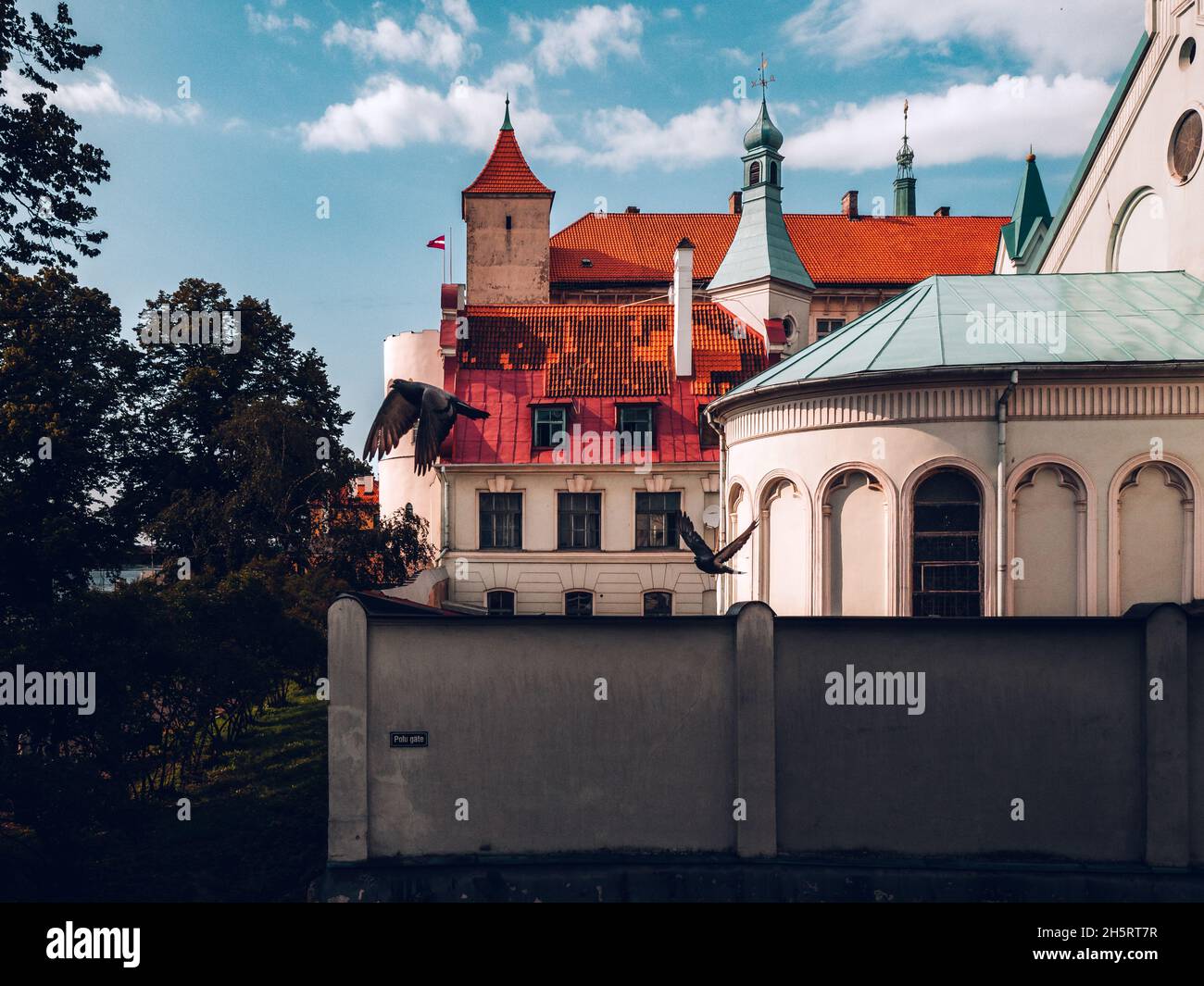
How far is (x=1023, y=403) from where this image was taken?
1331 cm

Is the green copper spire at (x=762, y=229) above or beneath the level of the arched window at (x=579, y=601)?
above

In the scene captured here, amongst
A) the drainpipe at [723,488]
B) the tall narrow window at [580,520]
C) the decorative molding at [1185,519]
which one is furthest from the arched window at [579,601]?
the decorative molding at [1185,519]

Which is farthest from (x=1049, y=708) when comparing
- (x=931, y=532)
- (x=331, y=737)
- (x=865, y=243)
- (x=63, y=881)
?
(x=865, y=243)

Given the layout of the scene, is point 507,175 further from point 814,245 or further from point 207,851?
point 207,851

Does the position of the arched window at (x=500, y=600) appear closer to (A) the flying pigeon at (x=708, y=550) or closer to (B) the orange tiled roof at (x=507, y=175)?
(A) the flying pigeon at (x=708, y=550)

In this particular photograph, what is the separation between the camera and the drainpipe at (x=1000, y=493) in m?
13.3

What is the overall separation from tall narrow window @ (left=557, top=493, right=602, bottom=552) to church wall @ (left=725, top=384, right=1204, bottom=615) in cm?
1406

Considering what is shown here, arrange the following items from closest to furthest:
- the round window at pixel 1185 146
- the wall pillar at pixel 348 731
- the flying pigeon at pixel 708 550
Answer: the wall pillar at pixel 348 731 < the flying pigeon at pixel 708 550 < the round window at pixel 1185 146

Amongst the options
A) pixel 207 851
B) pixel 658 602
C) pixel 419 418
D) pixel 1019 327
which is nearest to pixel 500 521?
pixel 658 602

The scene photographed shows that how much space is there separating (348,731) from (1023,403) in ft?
37.9

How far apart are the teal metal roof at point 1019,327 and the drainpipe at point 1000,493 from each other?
63 centimetres

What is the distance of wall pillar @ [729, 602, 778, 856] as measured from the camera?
12.5m

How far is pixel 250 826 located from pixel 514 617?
809cm

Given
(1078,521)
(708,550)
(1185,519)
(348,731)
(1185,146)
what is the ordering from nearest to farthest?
(348,731)
(1185,519)
(1078,521)
(708,550)
(1185,146)
